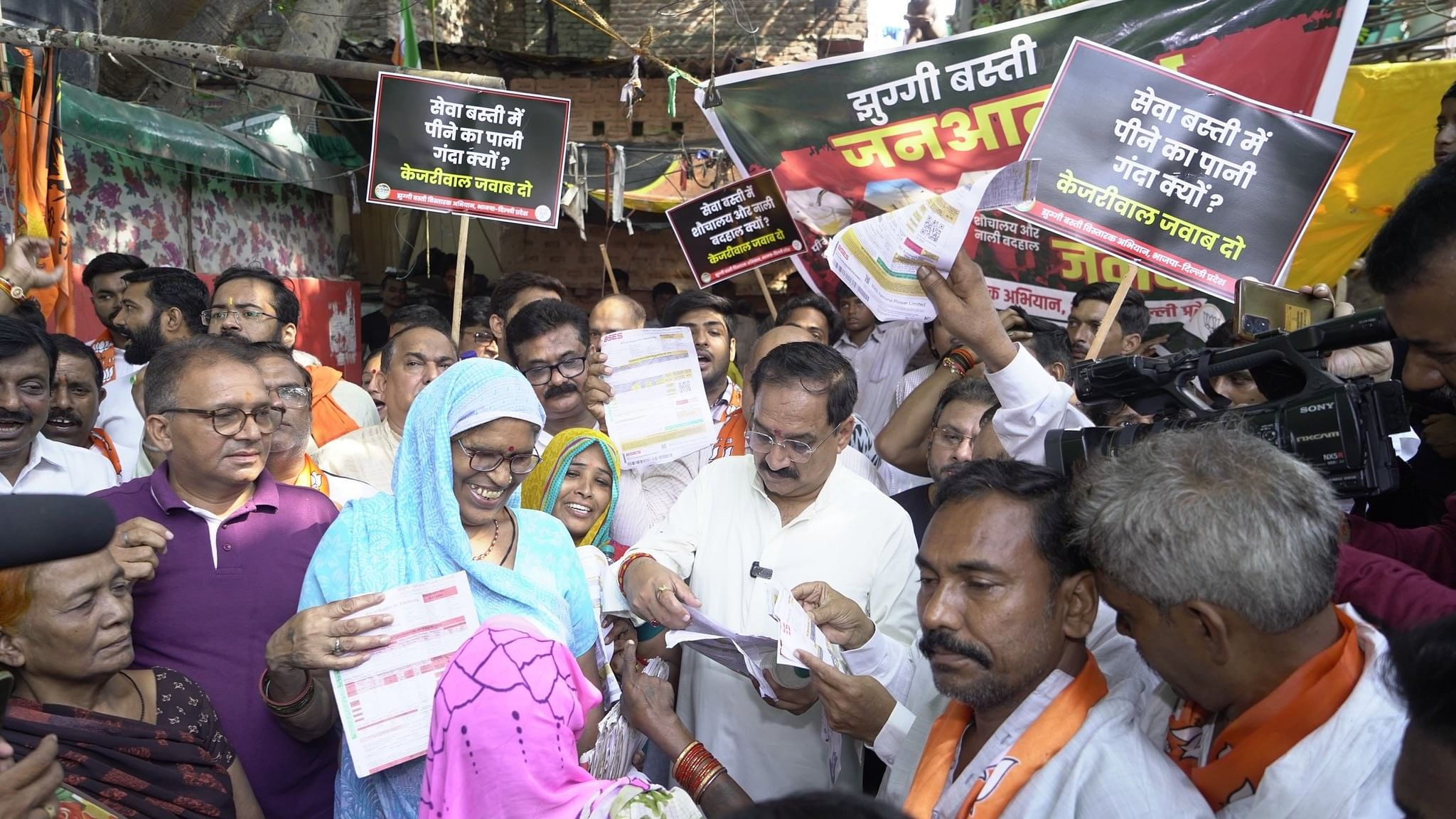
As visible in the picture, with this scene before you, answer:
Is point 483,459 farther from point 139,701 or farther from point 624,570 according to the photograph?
point 139,701

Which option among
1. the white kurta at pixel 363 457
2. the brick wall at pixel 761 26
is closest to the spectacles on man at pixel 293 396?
the white kurta at pixel 363 457

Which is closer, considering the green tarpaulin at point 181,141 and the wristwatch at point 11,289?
the wristwatch at point 11,289

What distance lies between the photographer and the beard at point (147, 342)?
4.54m

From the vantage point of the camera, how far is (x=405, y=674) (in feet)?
7.32

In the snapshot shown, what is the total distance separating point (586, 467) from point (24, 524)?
8.29 feet

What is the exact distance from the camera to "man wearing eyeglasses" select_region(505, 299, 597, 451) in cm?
394

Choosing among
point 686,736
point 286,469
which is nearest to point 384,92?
point 286,469

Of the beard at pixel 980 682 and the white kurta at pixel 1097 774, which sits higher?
the beard at pixel 980 682

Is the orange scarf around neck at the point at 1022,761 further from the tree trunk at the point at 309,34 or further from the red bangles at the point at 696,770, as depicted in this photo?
the tree trunk at the point at 309,34

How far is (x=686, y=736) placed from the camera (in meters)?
2.41

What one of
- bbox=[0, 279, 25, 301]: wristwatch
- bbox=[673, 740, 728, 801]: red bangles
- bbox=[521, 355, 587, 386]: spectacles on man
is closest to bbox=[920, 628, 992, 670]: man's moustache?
bbox=[673, 740, 728, 801]: red bangles

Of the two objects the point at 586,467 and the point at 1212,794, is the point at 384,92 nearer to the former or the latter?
the point at 586,467

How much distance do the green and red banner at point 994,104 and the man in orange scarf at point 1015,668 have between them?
3594 mm

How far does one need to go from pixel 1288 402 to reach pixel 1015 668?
65 cm
